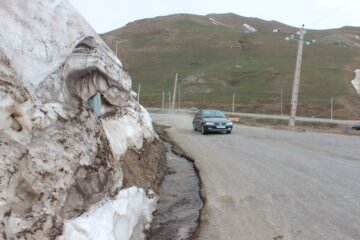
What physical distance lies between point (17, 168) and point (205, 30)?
15798 cm

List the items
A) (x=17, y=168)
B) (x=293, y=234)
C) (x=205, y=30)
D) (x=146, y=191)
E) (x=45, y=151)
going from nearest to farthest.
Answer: (x=17, y=168) → (x=45, y=151) → (x=293, y=234) → (x=146, y=191) → (x=205, y=30)

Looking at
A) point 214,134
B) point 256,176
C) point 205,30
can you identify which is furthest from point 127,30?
point 256,176

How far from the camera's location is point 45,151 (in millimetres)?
6059

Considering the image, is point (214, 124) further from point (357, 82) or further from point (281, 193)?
point (357, 82)

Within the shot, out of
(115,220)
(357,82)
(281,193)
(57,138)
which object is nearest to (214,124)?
(281,193)

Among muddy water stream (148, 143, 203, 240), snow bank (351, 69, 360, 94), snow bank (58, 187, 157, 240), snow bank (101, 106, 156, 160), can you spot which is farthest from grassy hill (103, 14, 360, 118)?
snow bank (58, 187, 157, 240)

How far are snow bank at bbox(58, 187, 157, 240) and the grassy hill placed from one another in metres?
55.1

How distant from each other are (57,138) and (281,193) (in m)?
5.31

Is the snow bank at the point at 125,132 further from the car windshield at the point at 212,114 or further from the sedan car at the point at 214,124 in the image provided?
the car windshield at the point at 212,114

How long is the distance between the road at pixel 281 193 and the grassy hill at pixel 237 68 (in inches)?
1905

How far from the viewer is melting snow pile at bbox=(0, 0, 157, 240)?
17.8 ft

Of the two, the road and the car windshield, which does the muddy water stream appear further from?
the car windshield

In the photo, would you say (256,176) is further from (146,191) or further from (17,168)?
(17,168)

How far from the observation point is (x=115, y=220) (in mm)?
6645
